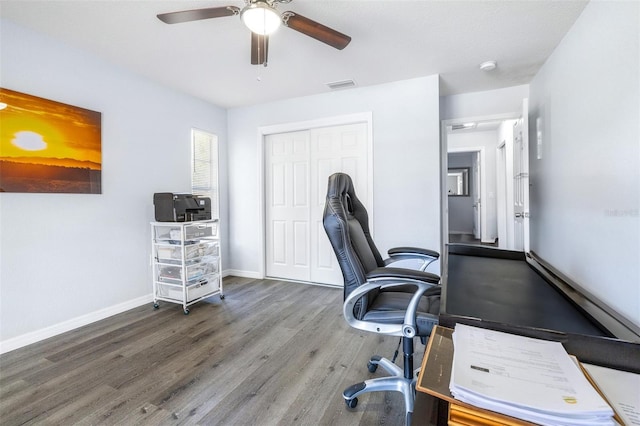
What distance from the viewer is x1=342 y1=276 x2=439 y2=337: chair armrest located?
127 centimetres

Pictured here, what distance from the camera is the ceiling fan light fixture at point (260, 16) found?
5.60ft

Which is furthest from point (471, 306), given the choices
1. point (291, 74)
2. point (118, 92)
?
point (118, 92)

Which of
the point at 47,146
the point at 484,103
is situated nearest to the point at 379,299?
the point at 47,146

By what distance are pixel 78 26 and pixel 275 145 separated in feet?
7.42

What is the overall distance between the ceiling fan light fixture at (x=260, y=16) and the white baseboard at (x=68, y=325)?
9.31ft

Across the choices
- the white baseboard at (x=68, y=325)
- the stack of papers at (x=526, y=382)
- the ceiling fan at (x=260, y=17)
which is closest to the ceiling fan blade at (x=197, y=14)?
the ceiling fan at (x=260, y=17)

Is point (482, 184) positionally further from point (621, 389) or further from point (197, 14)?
point (621, 389)

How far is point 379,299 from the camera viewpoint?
168 cm

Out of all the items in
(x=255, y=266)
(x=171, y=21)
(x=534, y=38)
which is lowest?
(x=255, y=266)

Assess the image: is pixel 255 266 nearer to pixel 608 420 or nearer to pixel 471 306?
pixel 471 306

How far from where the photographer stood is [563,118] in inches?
88.6

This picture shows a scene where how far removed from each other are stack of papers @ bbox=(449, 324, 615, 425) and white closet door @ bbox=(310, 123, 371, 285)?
294 centimetres

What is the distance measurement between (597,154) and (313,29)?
6.29 ft

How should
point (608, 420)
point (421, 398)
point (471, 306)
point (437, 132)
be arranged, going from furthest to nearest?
point (437, 132)
point (471, 306)
point (421, 398)
point (608, 420)
